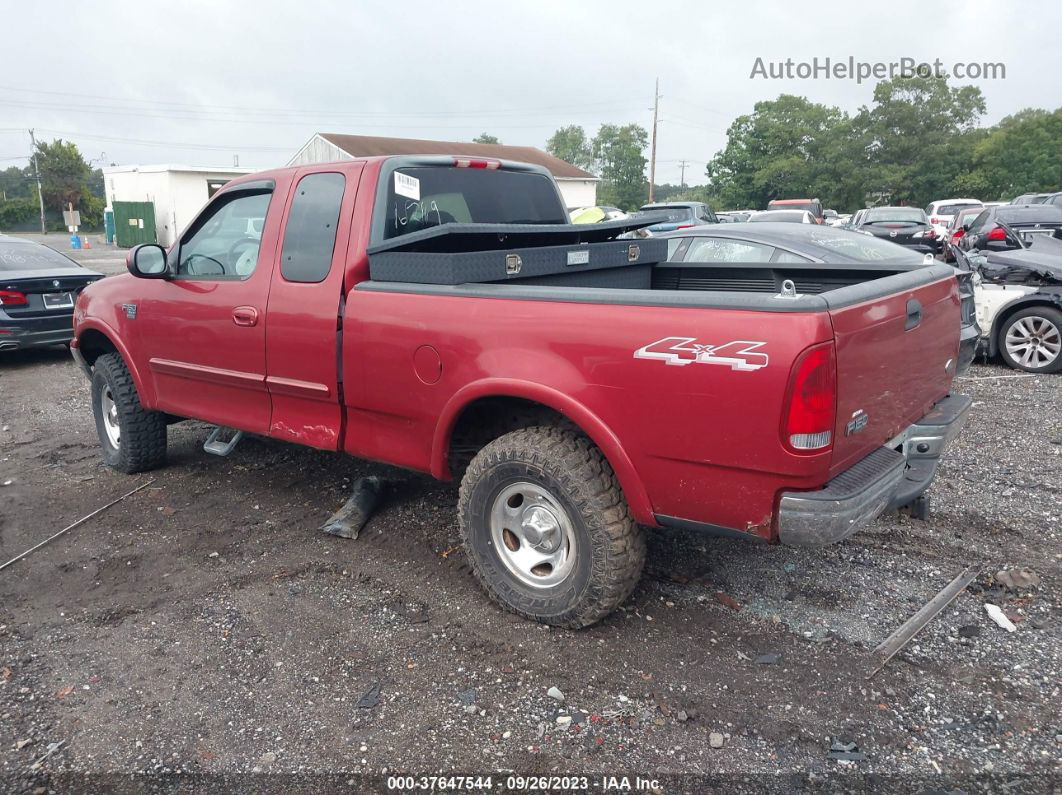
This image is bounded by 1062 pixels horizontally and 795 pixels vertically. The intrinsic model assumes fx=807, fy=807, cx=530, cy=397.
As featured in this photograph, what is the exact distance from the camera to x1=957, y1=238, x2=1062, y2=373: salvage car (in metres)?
8.16

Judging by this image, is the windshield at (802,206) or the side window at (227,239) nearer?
the side window at (227,239)

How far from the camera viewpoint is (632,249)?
15.5 feet

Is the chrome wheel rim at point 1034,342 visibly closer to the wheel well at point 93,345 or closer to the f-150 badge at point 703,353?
the f-150 badge at point 703,353

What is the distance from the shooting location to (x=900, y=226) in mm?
19312

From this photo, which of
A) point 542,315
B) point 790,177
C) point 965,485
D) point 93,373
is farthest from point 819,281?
point 790,177

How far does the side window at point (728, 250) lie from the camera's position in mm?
7051

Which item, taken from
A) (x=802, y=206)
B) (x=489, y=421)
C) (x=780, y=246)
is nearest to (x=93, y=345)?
(x=489, y=421)

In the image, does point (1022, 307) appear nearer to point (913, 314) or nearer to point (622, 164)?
point (913, 314)

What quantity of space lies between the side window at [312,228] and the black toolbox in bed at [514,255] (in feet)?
1.03

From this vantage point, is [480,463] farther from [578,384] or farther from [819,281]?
[819,281]

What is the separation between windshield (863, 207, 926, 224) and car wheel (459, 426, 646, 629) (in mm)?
18904

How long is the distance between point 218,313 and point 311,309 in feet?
2.72

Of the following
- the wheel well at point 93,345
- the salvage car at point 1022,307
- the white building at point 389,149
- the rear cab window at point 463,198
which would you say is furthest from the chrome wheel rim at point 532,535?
the white building at point 389,149

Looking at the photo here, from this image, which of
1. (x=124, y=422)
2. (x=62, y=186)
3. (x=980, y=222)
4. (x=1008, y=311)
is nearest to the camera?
(x=124, y=422)
